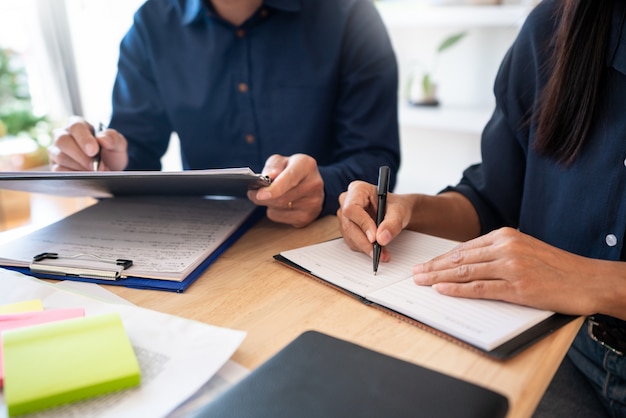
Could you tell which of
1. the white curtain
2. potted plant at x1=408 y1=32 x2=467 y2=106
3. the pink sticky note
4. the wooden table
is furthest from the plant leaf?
the white curtain

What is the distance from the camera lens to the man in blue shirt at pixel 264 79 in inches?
45.8

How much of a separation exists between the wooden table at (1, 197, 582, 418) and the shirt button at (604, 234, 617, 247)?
30 cm

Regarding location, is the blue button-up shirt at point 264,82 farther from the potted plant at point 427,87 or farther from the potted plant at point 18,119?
the potted plant at point 18,119

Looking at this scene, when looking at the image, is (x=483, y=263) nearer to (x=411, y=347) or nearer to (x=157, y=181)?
(x=411, y=347)

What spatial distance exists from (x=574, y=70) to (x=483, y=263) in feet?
1.36

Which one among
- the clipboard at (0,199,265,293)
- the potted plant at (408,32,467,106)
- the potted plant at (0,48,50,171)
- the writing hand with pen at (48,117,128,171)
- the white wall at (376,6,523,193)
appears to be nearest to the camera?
the clipboard at (0,199,265,293)

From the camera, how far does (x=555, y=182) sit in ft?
2.88

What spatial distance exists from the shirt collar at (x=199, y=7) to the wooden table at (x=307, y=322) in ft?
2.02

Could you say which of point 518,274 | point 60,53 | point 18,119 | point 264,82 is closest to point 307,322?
point 518,274

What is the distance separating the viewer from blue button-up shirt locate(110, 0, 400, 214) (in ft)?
3.82

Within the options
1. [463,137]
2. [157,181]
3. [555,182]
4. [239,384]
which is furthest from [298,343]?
[463,137]

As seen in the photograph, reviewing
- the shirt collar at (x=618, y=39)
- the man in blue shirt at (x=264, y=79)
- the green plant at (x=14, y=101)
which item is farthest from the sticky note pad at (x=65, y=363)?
the green plant at (x=14, y=101)

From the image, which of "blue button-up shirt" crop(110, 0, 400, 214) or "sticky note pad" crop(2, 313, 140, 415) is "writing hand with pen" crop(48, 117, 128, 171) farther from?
"sticky note pad" crop(2, 313, 140, 415)

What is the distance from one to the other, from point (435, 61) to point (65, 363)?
1960 mm
